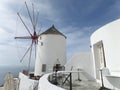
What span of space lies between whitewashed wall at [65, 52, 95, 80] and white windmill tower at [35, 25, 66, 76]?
700 centimetres

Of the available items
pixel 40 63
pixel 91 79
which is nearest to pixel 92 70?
pixel 91 79

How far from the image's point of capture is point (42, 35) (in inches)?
774

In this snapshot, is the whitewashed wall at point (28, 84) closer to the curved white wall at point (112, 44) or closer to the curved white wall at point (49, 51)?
the curved white wall at point (49, 51)

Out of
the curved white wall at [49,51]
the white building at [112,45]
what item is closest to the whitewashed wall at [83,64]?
the white building at [112,45]

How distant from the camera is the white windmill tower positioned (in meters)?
18.4

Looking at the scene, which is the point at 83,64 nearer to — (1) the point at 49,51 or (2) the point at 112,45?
(2) the point at 112,45

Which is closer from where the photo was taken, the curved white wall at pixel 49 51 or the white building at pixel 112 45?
the white building at pixel 112 45

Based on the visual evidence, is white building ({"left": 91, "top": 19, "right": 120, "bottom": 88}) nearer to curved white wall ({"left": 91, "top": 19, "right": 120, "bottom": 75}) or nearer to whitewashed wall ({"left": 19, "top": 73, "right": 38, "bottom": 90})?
curved white wall ({"left": 91, "top": 19, "right": 120, "bottom": 75})

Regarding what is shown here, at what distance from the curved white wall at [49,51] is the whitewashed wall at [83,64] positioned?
697 centimetres

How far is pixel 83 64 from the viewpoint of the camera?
11.5 m

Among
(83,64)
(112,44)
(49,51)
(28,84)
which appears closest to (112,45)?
(112,44)

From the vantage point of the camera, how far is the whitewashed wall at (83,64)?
11.1 m

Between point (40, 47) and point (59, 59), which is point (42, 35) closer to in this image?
point (40, 47)

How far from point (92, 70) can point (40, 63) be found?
9537mm
